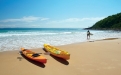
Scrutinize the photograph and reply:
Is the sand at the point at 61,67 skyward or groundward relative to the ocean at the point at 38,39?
groundward

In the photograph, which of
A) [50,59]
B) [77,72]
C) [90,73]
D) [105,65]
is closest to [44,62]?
[50,59]

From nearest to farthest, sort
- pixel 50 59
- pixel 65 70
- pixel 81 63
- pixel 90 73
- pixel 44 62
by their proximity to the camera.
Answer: pixel 90 73 → pixel 65 70 → pixel 44 62 → pixel 81 63 → pixel 50 59

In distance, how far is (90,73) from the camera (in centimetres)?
540

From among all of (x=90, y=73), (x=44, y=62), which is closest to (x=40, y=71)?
(x=44, y=62)

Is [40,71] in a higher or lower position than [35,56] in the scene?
lower

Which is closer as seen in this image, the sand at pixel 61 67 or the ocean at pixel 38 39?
the sand at pixel 61 67

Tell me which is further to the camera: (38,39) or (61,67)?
(38,39)

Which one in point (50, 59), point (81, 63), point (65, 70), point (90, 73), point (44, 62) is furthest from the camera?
point (50, 59)

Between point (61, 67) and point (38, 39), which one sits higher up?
point (38, 39)

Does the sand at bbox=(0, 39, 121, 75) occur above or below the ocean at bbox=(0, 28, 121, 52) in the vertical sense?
below

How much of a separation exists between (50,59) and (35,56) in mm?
1009

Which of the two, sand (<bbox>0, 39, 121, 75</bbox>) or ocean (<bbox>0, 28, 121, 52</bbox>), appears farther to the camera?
ocean (<bbox>0, 28, 121, 52</bbox>)

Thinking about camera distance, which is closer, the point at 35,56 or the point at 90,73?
the point at 90,73

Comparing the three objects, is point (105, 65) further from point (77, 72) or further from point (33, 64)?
point (33, 64)
